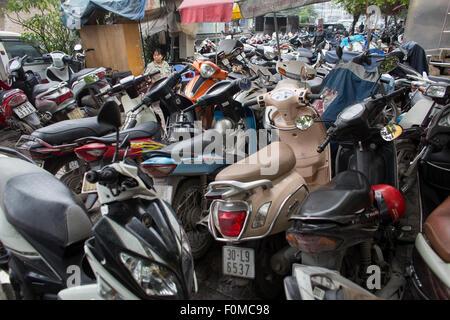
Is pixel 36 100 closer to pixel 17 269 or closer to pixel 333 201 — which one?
pixel 17 269

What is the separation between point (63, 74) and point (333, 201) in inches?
292

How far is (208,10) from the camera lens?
744 centimetres

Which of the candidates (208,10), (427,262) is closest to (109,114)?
(427,262)

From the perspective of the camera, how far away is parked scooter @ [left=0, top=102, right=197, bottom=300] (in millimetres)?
1387

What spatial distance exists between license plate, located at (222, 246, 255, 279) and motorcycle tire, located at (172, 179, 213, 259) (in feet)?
2.44

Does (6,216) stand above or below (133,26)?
below

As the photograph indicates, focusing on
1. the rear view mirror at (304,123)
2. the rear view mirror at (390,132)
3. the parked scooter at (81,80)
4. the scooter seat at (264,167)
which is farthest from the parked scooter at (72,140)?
the rear view mirror at (390,132)

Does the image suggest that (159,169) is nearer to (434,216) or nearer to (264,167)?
(264,167)

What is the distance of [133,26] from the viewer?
10.1 metres

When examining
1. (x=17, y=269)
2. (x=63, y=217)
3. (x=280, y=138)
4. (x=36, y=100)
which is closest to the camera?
(x=63, y=217)

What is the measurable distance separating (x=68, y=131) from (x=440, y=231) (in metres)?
3.29

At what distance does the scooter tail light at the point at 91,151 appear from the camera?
2803mm

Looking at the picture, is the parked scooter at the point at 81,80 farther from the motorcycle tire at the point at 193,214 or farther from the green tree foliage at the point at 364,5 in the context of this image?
the green tree foliage at the point at 364,5

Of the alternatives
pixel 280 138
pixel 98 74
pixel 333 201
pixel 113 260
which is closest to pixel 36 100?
pixel 98 74
